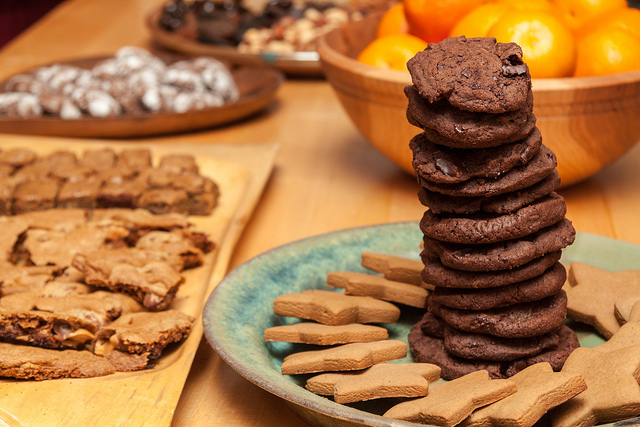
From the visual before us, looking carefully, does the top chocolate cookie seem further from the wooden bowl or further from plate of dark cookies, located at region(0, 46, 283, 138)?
plate of dark cookies, located at region(0, 46, 283, 138)

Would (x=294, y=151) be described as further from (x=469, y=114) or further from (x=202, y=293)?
(x=469, y=114)

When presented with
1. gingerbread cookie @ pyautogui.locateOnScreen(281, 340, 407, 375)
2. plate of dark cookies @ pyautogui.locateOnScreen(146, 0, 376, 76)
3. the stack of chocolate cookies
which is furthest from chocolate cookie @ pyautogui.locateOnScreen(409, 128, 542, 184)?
plate of dark cookies @ pyautogui.locateOnScreen(146, 0, 376, 76)

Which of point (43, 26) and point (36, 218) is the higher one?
point (36, 218)

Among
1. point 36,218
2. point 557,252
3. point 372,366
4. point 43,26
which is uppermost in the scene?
point 557,252

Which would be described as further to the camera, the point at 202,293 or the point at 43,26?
the point at 43,26

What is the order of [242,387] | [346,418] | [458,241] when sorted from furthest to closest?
[242,387], [458,241], [346,418]

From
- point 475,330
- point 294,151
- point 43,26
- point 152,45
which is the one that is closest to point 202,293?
point 475,330

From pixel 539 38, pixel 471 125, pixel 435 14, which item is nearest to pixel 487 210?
pixel 471 125

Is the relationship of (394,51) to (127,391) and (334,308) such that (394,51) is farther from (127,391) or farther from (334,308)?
(127,391)
